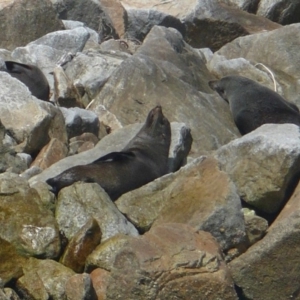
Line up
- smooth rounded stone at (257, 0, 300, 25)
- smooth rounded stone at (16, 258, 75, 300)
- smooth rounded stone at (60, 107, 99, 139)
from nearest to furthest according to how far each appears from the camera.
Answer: smooth rounded stone at (16, 258, 75, 300), smooth rounded stone at (60, 107, 99, 139), smooth rounded stone at (257, 0, 300, 25)

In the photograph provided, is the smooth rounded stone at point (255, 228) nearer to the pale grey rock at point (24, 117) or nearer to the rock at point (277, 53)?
the pale grey rock at point (24, 117)

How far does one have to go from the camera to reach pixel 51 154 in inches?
387

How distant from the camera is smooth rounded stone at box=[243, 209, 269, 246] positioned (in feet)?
25.6

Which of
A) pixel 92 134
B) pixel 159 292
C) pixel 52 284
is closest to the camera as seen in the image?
pixel 159 292

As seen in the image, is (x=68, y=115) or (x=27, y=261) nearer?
(x=27, y=261)

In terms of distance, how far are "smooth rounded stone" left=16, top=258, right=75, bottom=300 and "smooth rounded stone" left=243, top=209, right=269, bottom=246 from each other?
1443 mm

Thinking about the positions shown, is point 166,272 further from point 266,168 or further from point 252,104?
point 252,104

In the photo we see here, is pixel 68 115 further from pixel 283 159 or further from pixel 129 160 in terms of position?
pixel 283 159

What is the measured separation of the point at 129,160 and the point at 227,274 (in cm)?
253

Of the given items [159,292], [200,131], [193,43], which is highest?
[159,292]

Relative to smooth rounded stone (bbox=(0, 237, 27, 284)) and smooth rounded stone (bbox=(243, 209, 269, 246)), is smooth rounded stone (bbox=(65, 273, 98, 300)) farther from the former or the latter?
smooth rounded stone (bbox=(243, 209, 269, 246))

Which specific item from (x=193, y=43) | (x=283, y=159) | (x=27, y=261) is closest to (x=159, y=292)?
(x=27, y=261)

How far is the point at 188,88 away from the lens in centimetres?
1157

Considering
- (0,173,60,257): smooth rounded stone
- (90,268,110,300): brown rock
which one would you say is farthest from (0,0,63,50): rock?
(90,268,110,300): brown rock
